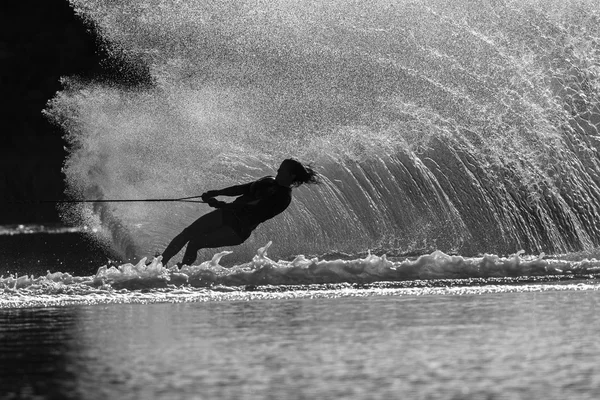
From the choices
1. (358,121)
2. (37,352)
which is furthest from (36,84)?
(37,352)

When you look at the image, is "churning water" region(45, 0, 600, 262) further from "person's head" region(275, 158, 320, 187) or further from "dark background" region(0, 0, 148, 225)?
"dark background" region(0, 0, 148, 225)

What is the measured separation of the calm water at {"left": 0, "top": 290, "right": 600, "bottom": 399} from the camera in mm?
5852

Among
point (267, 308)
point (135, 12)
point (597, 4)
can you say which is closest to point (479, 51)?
point (597, 4)

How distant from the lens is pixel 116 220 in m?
19.0

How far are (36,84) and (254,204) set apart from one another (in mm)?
44934

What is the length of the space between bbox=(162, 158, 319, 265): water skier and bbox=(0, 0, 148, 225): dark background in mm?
32232

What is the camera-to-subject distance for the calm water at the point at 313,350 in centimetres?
585

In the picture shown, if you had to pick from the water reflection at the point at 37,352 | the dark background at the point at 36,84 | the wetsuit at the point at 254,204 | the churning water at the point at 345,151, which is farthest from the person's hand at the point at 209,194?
the dark background at the point at 36,84

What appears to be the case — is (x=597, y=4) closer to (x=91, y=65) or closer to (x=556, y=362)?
(x=556, y=362)

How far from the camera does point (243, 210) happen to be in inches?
517

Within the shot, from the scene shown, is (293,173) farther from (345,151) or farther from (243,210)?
(345,151)

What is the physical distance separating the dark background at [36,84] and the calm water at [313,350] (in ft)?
120

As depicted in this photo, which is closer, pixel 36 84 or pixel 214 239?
pixel 214 239

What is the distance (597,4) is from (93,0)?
7685 mm
